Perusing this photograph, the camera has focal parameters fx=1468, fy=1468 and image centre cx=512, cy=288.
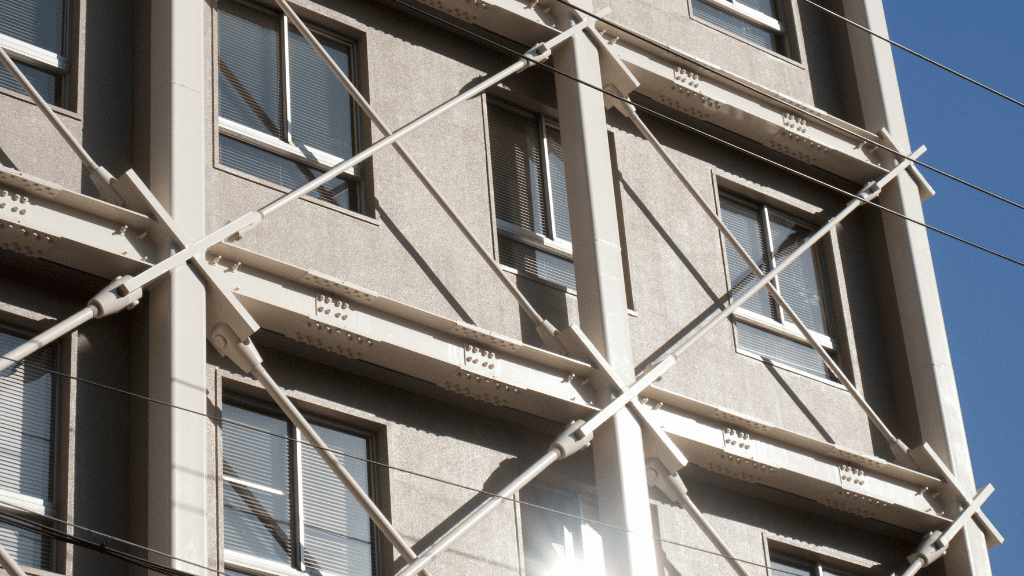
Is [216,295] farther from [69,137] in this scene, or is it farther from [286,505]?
[286,505]

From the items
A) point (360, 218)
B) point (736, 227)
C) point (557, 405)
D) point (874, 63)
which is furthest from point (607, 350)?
point (874, 63)

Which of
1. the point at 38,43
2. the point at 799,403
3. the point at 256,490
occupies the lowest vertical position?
the point at 256,490

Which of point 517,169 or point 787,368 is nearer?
point 517,169

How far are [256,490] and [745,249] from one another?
707cm

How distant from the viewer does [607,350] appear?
1348cm

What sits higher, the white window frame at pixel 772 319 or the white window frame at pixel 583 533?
the white window frame at pixel 772 319

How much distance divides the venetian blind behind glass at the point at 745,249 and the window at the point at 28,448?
302 inches

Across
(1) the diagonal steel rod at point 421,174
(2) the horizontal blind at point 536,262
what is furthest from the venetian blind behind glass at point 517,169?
(1) the diagonal steel rod at point 421,174

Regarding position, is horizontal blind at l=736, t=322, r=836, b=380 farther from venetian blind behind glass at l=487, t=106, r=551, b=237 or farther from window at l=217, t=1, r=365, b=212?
window at l=217, t=1, r=365, b=212

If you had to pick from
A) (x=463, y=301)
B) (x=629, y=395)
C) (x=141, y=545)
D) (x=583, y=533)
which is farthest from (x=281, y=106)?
(x=583, y=533)

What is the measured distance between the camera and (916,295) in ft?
55.0

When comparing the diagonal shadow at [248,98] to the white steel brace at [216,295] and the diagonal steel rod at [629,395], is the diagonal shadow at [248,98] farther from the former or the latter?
the diagonal steel rod at [629,395]

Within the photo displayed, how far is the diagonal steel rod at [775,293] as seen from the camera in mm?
15148

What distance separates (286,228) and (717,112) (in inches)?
227
